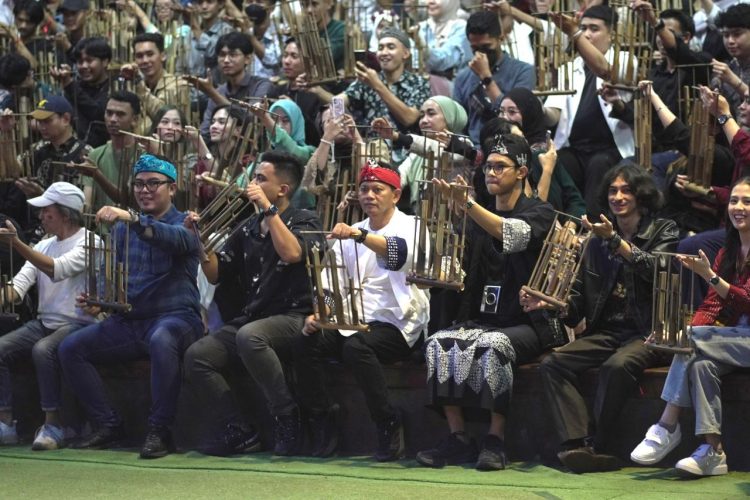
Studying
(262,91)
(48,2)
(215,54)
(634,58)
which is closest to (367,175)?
(634,58)

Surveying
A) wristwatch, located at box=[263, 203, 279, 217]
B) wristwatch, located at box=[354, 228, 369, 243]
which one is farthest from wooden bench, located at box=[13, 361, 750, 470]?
wristwatch, located at box=[263, 203, 279, 217]

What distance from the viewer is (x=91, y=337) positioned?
7.54 m

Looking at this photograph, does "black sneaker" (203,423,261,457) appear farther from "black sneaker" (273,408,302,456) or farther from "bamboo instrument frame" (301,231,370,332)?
"bamboo instrument frame" (301,231,370,332)

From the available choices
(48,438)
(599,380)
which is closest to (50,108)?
(48,438)

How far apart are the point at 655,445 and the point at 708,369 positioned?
1.28 feet

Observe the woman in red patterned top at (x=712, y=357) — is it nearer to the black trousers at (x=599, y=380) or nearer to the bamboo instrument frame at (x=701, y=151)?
the black trousers at (x=599, y=380)

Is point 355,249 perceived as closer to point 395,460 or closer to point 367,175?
point 367,175

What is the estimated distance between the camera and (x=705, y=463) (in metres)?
6.11

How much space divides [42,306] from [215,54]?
3.30 metres

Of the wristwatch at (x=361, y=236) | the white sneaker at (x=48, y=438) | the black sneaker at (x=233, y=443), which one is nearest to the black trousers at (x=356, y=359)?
the black sneaker at (x=233, y=443)

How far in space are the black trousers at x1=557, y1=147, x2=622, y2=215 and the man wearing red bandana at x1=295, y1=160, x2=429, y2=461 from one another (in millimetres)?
1242

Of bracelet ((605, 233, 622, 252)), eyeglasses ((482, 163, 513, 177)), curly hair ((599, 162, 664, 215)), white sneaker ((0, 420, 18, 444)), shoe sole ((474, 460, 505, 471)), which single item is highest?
eyeglasses ((482, 163, 513, 177))

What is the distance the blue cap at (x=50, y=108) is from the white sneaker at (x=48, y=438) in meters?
2.31

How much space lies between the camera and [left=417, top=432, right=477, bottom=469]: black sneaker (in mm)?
6641
